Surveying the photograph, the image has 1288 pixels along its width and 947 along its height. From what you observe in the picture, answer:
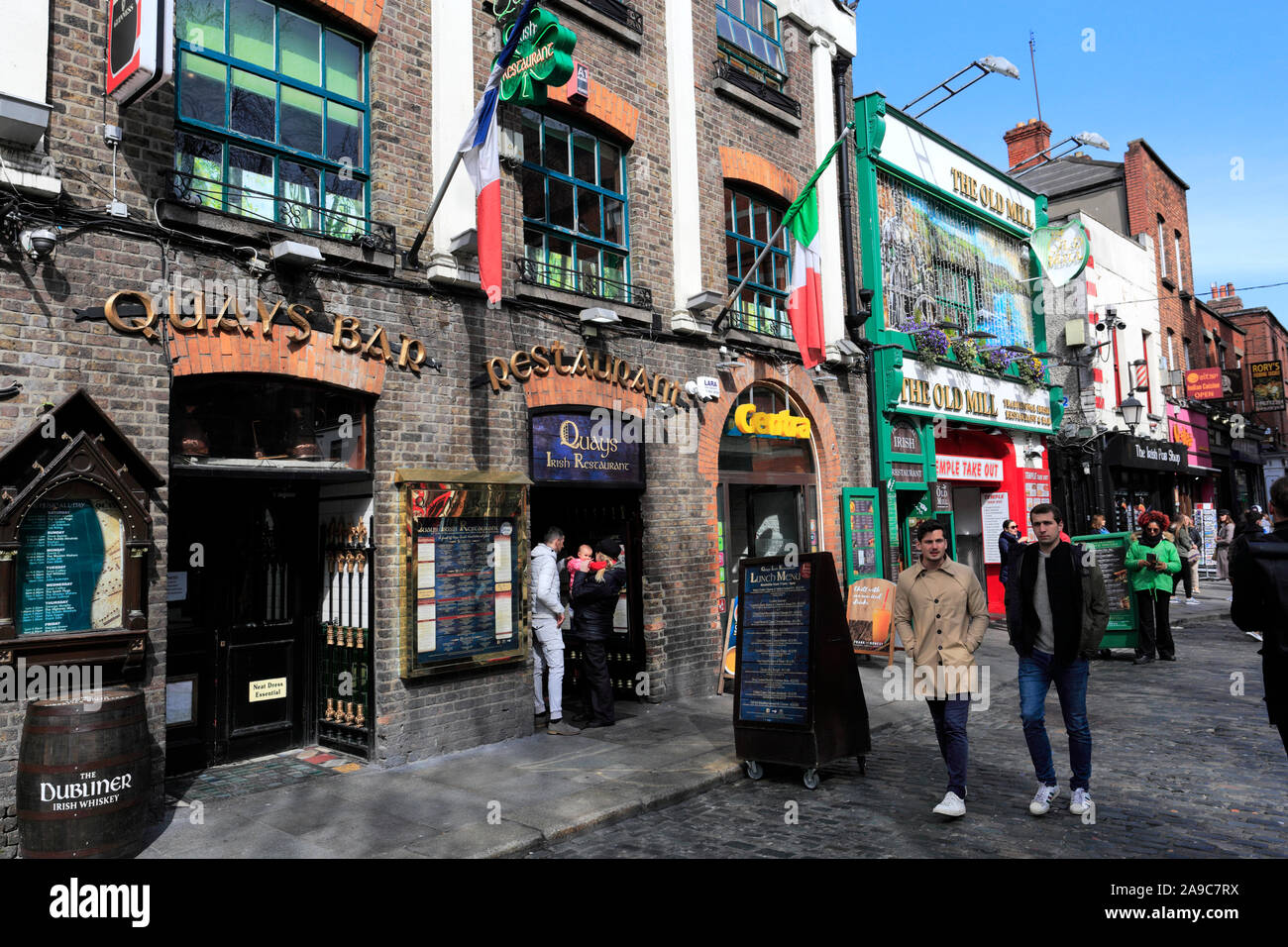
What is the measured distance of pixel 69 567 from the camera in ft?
18.5

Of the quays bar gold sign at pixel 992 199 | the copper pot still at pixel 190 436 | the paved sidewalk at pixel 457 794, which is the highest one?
the quays bar gold sign at pixel 992 199

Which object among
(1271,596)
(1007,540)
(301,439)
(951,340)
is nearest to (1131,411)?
(951,340)

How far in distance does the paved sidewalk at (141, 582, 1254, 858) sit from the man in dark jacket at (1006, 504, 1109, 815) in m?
2.00

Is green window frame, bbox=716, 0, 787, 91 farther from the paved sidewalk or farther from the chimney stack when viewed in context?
the chimney stack

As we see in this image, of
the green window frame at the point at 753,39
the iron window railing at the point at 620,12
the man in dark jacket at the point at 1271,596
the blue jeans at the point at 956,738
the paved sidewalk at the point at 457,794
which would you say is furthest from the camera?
the green window frame at the point at 753,39

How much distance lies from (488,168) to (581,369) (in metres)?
2.45

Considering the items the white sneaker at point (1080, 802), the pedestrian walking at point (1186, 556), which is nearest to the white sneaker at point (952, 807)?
the white sneaker at point (1080, 802)

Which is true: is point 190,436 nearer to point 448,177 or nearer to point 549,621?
point 448,177

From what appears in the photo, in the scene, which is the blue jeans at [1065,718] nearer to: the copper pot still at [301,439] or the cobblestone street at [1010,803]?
the cobblestone street at [1010,803]

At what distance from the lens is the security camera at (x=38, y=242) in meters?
5.52

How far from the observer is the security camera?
18.1 feet

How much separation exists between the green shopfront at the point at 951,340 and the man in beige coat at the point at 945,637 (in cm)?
795

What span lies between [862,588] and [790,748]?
228 inches

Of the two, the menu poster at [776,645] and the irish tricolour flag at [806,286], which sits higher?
the irish tricolour flag at [806,286]
